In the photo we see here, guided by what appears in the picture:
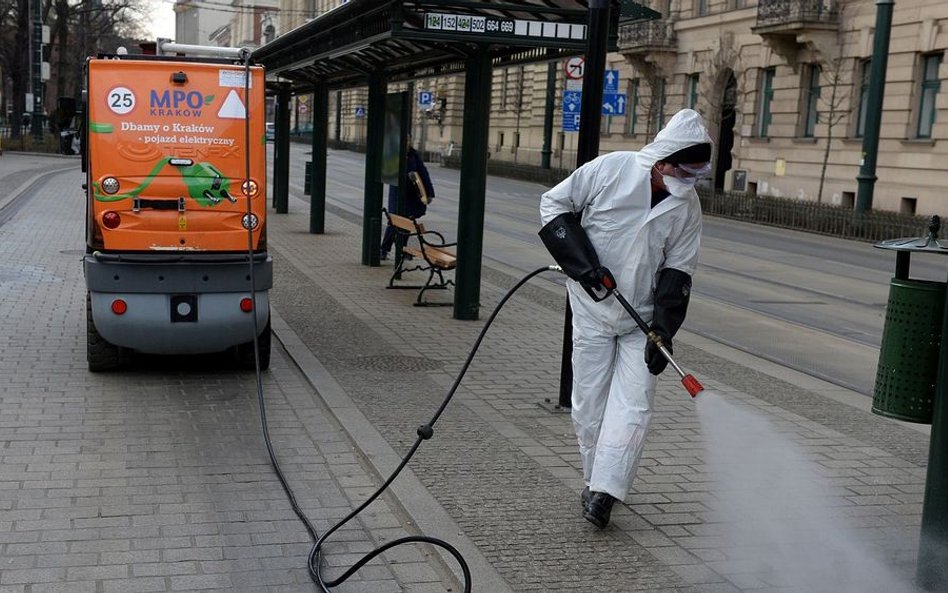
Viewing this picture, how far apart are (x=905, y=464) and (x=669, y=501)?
1767 millimetres

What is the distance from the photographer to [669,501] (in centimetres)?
551

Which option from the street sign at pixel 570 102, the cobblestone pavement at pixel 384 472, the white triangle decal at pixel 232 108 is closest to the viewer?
the cobblestone pavement at pixel 384 472

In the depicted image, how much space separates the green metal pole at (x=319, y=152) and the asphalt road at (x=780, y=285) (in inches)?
115

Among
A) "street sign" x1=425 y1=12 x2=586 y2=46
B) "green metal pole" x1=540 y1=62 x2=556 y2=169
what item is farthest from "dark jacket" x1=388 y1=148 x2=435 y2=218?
"green metal pole" x1=540 y1=62 x2=556 y2=169

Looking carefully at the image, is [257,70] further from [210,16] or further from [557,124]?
[210,16]

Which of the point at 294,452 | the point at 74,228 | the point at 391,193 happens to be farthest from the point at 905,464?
the point at 74,228

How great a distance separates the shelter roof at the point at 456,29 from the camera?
8.87 meters

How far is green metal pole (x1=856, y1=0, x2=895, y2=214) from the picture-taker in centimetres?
2547

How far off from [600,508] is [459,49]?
21.3 ft

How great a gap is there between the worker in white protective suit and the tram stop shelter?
2315mm

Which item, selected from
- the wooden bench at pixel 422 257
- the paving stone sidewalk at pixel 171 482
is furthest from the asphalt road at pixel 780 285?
the paving stone sidewalk at pixel 171 482

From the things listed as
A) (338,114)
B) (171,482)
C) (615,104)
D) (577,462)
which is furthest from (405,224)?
(338,114)

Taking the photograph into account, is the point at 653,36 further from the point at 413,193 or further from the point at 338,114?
the point at 413,193

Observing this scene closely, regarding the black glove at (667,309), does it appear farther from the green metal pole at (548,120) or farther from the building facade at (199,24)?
the building facade at (199,24)
